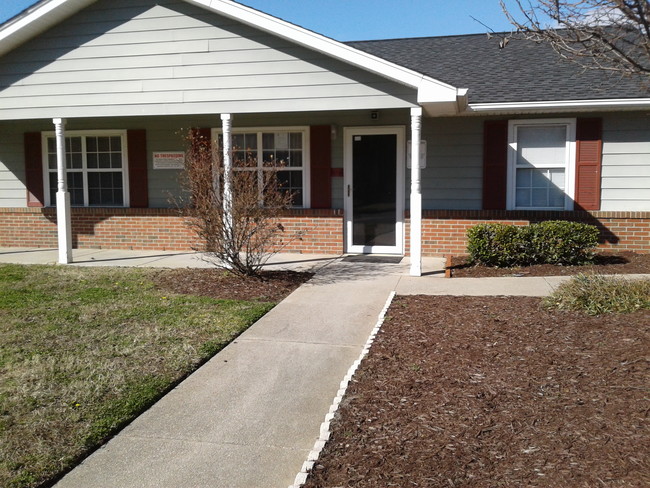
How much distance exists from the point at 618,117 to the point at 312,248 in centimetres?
575

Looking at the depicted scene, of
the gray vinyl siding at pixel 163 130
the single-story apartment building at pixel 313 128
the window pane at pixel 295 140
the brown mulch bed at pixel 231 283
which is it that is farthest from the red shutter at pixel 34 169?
the window pane at pixel 295 140

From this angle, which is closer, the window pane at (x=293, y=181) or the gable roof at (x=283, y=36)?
the gable roof at (x=283, y=36)

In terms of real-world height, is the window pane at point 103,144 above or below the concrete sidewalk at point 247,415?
above

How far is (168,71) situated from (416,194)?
4.49 meters

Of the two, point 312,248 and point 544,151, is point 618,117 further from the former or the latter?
point 312,248

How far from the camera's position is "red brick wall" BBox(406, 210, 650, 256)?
10.4 metres

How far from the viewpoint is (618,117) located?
34.1 feet

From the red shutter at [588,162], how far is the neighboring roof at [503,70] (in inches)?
26.7

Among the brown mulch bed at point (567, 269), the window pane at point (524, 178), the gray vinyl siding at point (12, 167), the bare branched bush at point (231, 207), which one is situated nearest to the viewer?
the bare branched bush at point (231, 207)

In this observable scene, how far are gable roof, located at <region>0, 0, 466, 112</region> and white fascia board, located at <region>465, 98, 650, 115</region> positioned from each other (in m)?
0.54

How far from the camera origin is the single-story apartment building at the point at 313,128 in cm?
951

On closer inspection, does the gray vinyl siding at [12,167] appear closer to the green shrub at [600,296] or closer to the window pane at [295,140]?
the window pane at [295,140]

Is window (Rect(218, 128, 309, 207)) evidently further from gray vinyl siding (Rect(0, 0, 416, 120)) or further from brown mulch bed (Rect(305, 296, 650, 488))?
brown mulch bed (Rect(305, 296, 650, 488))

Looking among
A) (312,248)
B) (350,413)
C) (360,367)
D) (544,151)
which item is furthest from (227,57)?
(350,413)
